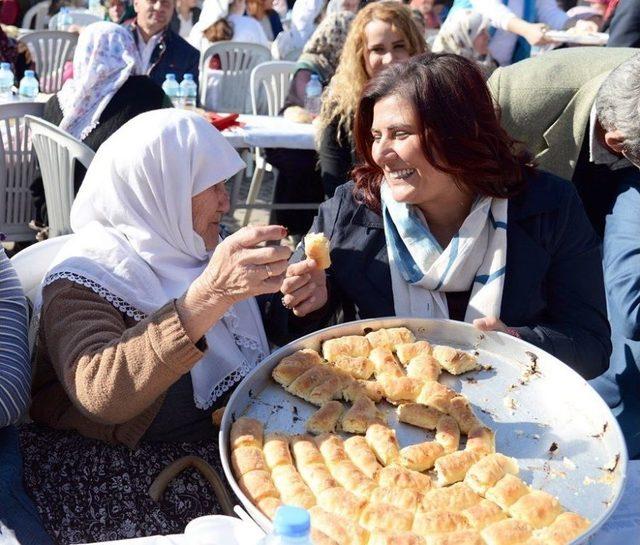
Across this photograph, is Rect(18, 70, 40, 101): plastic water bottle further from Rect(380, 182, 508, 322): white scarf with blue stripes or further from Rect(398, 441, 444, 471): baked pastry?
Rect(398, 441, 444, 471): baked pastry

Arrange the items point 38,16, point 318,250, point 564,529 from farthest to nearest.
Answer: point 38,16 < point 318,250 < point 564,529

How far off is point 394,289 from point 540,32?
6355 mm

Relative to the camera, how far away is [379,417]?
1.98 m

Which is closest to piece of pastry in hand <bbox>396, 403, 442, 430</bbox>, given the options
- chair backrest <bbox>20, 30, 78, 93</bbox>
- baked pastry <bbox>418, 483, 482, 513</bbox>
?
baked pastry <bbox>418, 483, 482, 513</bbox>

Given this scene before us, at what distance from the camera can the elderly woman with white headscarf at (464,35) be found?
23.5ft

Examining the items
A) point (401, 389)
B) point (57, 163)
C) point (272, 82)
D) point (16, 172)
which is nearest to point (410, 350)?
point (401, 389)

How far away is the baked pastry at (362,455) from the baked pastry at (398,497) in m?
0.07

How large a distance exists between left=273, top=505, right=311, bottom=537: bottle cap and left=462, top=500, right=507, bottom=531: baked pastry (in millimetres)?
480

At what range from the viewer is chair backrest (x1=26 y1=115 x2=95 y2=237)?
4754 millimetres

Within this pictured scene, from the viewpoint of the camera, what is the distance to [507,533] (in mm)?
1612

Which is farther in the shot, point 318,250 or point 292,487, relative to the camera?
point 318,250

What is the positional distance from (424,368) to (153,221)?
85 centimetres

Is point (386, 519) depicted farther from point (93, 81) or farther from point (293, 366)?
point (93, 81)

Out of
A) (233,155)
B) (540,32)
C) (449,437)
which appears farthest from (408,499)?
(540,32)
